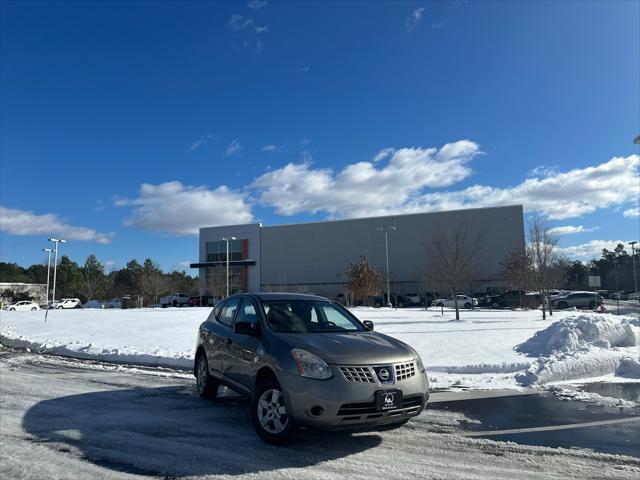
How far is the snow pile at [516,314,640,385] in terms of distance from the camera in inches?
365

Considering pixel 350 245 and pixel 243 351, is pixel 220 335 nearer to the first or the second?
pixel 243 351

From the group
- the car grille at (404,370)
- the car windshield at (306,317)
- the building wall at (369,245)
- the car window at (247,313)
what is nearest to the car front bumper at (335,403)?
the car grille at (404,370)

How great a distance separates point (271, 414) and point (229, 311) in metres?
2.39

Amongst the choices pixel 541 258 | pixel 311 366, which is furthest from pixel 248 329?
pixel 541 258

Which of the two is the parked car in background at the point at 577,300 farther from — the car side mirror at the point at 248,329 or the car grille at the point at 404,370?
the car side mirror at the point at 248,329

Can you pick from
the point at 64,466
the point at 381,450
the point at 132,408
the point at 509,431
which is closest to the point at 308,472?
the point at 381,450

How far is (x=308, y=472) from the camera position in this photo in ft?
14.2

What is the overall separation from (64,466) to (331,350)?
270cm

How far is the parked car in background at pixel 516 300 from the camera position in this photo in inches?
1480

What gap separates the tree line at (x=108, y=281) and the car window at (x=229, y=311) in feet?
203

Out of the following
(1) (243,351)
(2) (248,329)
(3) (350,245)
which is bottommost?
(1) (243,351)

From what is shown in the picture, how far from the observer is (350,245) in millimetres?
66125

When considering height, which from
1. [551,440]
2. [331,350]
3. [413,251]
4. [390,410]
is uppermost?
[413,251]

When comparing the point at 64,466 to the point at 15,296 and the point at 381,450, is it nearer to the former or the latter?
the point at 381,450
